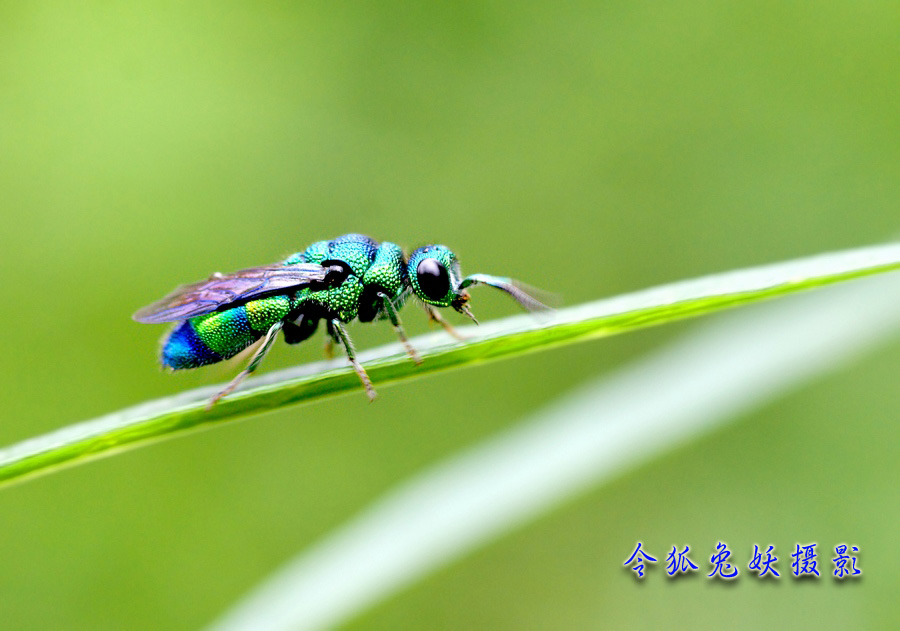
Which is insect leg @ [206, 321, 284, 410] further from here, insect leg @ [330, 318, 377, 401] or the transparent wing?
insect leg @ [330, 318, 377, 401]

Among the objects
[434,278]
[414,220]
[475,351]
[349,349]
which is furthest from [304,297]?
[414,220]

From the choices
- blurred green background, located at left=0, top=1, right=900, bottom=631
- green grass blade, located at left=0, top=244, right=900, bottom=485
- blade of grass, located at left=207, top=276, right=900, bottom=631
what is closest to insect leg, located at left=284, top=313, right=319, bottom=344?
blade of grass, located at left=207, top=276, right=900, bottom=631

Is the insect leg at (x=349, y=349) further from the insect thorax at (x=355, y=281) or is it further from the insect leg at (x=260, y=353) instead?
the insect leg at (x=260, y=353)

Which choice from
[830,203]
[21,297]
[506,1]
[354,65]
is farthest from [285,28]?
[830,203]

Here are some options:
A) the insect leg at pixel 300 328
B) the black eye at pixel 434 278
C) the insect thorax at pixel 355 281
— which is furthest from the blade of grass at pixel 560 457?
the insect leg at pixel 300 328

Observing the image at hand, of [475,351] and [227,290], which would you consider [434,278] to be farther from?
[475,351]

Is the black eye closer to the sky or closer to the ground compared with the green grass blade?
closer to the sky

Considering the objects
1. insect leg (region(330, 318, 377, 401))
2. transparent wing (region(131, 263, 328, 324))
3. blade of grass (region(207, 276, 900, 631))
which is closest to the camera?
blade of grass (region(207, 276, 900, 631))
